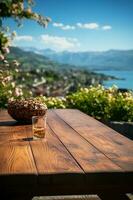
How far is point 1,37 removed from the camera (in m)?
8.38

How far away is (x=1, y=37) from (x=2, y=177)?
6.62 m

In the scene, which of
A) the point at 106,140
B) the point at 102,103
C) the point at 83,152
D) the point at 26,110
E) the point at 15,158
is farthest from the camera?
the point at 102,103

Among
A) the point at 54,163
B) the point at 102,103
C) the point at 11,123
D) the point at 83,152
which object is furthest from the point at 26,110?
the point at 102,103

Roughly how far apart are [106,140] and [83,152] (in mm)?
429

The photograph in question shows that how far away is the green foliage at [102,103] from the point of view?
6.80m

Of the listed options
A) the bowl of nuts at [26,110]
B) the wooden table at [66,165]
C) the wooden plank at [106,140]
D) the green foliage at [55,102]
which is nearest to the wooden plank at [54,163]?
the wooden table at [66,165]

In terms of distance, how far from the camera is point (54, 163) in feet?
7.48

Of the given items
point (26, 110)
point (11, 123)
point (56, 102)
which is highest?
point (26, 110)

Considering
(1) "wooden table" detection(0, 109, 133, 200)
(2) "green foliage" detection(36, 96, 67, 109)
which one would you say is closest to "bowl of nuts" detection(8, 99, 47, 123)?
(1) "wooden table" detection(0, 109, 133, 200)

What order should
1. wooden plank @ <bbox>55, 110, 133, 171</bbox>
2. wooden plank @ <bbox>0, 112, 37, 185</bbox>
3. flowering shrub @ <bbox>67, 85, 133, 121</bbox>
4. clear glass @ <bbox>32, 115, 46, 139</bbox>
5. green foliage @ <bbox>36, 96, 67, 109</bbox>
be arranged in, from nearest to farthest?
wooden plank @ <bbox>0, 112, 37, 185</bbox>
wooden plank @ <bbox>55, 110, 133, 171</bbox>
clear glass @ <bbox>32, 115, 46, 139</bbox>
flowering shrub @ <bbox>67, 85, 133, 121</bbox>
green foliage @ <bbox>36, 96, 67, 109</bbox>

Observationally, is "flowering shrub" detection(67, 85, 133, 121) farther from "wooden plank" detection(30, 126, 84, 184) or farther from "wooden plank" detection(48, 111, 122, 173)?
"wooden plank" detection(30, 126, 84, 184)

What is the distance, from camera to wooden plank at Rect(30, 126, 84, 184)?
208 centimetres

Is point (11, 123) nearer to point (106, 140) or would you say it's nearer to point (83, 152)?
point (106, 140)

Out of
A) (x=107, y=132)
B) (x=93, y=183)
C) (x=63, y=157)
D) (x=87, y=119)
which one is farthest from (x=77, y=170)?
(x=87, y=119)
